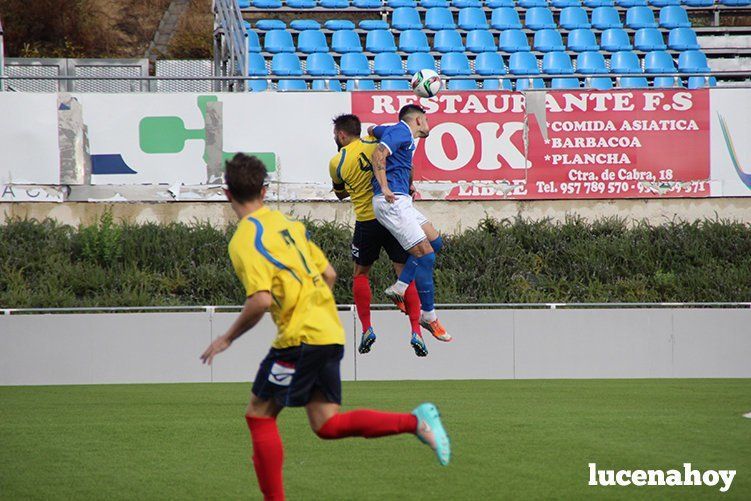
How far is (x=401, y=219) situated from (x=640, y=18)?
13.9 m

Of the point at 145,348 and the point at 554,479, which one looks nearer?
the point at 554,479

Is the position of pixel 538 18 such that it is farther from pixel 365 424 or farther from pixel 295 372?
pixel 295 372

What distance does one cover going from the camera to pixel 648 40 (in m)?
22.0

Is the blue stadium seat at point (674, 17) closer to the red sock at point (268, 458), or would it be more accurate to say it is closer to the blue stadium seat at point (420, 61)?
the blue stadium seat at point (420, 61)

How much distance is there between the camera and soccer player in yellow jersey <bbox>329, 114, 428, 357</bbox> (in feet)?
35.4

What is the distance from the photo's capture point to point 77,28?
28.7m

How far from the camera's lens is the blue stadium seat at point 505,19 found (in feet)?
72.8

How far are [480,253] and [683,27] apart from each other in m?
8.01

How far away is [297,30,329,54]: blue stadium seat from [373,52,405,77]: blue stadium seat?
1.16m

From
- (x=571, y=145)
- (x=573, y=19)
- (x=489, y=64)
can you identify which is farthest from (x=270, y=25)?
(x=571, y=145)

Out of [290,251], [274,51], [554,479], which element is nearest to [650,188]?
[274,51]

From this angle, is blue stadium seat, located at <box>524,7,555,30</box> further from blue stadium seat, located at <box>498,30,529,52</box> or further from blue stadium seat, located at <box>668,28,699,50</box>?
blue stadium seat, located at <box>668,28,699,50</box>

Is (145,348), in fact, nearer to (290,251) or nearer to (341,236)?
(341,236)

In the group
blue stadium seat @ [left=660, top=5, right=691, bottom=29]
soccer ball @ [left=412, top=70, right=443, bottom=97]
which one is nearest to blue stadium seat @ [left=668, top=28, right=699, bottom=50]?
blue stadium seat @ [left=660, top=5, right=691, bottom=29]
